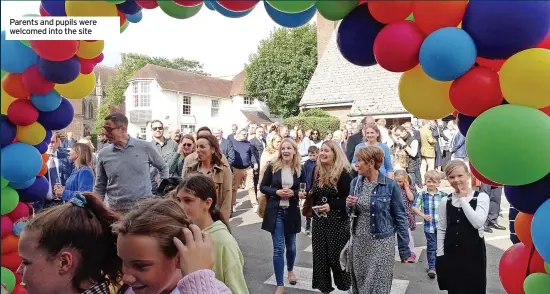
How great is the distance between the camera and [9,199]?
290cm

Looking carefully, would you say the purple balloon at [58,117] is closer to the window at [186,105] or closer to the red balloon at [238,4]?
the red balloon at [238,4]

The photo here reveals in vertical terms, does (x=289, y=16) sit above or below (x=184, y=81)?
below

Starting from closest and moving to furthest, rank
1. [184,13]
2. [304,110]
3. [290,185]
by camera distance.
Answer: [184,13] < [290,185] < [304,110]

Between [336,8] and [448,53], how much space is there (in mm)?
596

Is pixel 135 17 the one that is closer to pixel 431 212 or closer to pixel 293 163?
pixel 293 163

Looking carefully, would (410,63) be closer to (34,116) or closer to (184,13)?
(184,13)

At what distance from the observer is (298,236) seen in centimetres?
684

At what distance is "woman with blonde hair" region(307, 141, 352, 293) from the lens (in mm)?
4145

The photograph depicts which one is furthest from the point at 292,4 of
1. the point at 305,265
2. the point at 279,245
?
the point at 305,265

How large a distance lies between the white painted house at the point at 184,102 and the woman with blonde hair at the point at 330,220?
32453 millimetres

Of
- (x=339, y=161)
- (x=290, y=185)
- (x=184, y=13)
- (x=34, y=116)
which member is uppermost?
(x=184, y=13)

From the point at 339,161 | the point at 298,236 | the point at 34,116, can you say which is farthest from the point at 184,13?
the point at 298,236

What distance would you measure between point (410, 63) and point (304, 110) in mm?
22946

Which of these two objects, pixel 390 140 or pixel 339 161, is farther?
pixel 390 140
